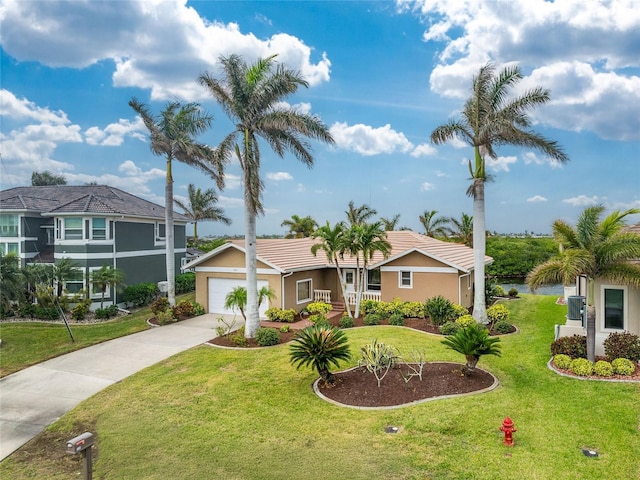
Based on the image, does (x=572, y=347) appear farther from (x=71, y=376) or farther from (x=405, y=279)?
(x=71, y=376)

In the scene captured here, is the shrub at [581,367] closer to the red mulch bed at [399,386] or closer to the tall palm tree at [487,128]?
the red mulch bed at [399,386]

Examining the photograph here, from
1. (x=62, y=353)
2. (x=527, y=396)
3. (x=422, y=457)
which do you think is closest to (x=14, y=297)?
(x=62, y=353)

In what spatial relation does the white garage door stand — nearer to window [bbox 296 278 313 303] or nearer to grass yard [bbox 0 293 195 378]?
window [bbox 296 278 313 303]

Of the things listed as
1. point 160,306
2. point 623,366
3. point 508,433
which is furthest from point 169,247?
point 623,366

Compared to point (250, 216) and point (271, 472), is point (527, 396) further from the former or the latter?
point (250, 216)

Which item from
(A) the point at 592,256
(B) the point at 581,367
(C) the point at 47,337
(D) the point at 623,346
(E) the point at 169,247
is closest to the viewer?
(B) the point at 581,367

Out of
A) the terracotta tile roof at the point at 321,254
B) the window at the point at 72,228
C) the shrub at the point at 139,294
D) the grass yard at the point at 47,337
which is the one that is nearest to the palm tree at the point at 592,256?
the terracotta tile roof at the point at 321,254

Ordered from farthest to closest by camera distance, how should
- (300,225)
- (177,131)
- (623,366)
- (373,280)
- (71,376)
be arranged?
(300,225), (373,280), (177,131), (71,376), (623,366)
